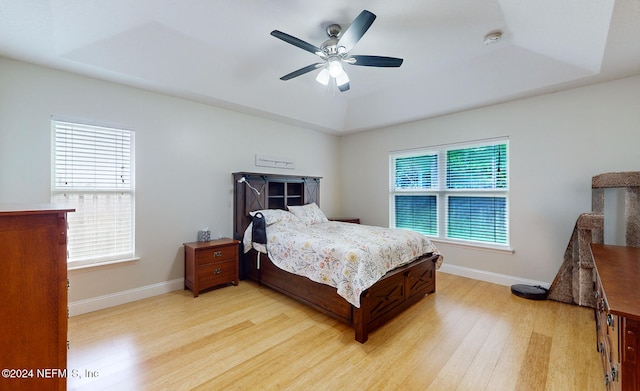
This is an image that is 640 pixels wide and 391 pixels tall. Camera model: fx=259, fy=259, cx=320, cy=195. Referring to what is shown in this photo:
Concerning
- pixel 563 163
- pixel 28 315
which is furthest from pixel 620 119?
pixel 28 315

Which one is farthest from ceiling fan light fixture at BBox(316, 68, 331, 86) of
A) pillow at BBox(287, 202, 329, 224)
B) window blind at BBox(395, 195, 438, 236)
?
window blind at BBox(395, 195, 438, 236)

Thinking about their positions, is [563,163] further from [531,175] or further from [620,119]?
[620,119]

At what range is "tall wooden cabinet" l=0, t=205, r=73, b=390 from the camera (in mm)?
1202

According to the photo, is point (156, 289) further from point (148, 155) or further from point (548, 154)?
point (548, 154)

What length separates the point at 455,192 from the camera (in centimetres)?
407

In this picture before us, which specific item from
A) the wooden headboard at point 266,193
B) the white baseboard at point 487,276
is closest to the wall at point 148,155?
the wooden headboard at point 266,193

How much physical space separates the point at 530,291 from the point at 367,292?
7.49 ft

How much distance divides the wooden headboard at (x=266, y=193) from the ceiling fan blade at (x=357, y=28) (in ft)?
7.42

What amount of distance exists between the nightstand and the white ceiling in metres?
1.93

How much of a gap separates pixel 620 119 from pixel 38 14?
5.59m

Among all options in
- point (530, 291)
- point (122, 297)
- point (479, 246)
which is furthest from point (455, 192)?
point (122, 297)

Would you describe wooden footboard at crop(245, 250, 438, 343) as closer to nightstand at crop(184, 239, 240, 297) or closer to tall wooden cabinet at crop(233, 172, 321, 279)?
nightstand at crop(184, 239, 240, 297)

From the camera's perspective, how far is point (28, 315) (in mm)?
1249

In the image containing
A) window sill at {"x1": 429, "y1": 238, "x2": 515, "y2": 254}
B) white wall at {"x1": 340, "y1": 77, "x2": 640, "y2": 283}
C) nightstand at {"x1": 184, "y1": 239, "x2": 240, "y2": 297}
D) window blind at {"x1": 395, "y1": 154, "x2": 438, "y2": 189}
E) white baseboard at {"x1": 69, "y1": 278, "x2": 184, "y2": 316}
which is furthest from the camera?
window blind at {"x1": 395, "y1": 154, "x2": 438, "y2": 189}
